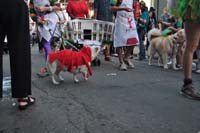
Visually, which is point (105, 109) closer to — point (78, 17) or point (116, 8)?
point (116, 8)

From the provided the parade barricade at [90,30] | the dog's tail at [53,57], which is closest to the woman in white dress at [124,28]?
the parade barricade at [90,30]

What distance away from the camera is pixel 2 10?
14.7 feet

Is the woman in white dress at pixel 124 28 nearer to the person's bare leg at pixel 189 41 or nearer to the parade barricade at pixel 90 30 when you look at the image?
the parade barricade at pixel 90 30

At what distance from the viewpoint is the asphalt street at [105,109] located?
403 cm

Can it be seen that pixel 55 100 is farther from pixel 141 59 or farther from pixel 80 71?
pixel 141 59

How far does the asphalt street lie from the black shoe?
0.09 m

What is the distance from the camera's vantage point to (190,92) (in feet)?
17.6

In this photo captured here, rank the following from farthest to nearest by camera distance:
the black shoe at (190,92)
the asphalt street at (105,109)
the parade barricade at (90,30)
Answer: the parade barricade at (90,30), the black shoe at (190,92), the asphalt street at (105,109)

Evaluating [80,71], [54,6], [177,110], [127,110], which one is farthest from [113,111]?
[54,6]

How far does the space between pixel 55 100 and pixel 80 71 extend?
58.3 inches

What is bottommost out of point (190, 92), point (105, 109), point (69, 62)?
point (105, 109)

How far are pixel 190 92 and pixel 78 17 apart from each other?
4.66m

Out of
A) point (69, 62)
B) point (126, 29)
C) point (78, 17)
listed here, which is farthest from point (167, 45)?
point (69, 62)

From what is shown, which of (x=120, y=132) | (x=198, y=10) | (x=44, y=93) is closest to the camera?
(x=120, y=132)
